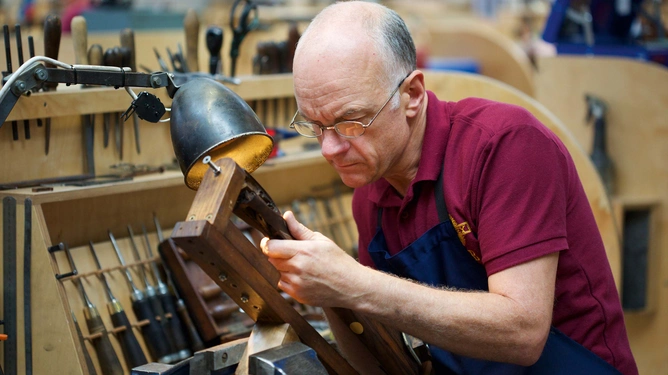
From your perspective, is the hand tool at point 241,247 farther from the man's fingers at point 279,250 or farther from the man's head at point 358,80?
the man's head at point 358,80

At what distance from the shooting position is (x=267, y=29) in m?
4.34

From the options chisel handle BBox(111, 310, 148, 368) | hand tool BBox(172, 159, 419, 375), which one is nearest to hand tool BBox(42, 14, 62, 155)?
chisel handle BBox(111, 310, 148, 368)

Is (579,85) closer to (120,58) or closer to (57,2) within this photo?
(120,58)

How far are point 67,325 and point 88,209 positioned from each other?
469mm

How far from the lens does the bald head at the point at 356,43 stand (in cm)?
154

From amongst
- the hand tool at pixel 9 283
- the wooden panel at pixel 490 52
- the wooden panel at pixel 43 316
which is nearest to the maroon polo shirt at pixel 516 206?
the wooden panel at pixel 43 316

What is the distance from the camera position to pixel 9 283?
1.85m

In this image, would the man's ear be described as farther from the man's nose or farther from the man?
the man's nose

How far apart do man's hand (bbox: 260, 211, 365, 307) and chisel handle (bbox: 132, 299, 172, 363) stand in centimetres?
90

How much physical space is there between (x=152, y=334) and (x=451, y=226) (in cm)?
97

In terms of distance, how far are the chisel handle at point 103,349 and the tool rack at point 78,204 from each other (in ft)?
0.09

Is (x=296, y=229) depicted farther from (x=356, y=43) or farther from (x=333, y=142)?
(x=356, y=43)

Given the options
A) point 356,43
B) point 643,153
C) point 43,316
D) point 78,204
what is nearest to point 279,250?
point 356,43

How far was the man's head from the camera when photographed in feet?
5.05
